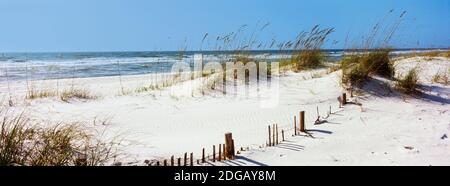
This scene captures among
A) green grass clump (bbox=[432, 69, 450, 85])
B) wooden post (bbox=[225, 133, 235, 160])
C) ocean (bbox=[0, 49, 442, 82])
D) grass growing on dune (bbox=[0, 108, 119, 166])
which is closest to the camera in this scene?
grass growing on dune (bbox=[0, 108, 119, 166])

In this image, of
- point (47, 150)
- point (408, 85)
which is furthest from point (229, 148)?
point (408, 85)

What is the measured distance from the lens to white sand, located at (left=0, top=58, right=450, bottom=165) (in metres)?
3.04

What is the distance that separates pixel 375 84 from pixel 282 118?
1.77 meters

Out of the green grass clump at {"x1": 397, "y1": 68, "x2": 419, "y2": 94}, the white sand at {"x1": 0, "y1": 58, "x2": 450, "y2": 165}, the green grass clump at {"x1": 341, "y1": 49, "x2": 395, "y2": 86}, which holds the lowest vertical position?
the white sand at {"x1": 0, "y1": 58, "x2": 450, "y2": 165}

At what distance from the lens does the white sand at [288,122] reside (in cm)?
304

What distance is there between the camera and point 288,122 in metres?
4.30

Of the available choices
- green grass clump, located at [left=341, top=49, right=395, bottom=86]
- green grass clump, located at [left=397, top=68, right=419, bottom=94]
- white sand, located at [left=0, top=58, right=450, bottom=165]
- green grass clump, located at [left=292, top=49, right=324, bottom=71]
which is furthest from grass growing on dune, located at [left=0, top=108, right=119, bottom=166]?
green grass clump, located at [left=292, top=49, right=324, bottom=71]

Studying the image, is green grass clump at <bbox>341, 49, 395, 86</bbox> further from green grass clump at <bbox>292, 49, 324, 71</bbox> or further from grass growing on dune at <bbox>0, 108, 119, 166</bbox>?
grass growing on dune at <bbox>0, 108, 119, 166</bbox>

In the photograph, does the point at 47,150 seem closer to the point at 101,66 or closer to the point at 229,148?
the point at 229,148

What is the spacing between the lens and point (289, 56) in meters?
8.43

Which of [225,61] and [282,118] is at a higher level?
[225,61]

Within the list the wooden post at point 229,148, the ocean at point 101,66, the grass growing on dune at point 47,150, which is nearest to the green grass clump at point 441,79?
the ocean at point 101,66
